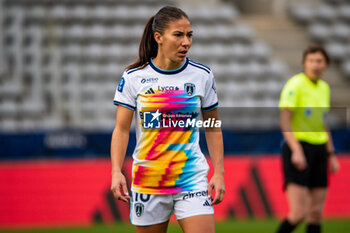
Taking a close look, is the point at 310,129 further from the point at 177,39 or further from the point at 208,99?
the point at 177,39

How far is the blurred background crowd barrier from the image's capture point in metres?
9.09

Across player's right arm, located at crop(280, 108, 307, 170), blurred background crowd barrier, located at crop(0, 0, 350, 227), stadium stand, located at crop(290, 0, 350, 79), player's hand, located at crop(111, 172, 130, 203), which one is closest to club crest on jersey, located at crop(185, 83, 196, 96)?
player's hand, located at crop(111, 172, 130, 203)

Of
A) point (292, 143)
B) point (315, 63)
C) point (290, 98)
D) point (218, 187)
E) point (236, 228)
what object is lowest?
point (236, 228)

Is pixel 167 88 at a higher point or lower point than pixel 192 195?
higher

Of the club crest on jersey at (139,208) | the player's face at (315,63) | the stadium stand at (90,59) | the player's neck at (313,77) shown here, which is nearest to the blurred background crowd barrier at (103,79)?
the stadium stand at (90,59)

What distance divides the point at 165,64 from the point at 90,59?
10314mm

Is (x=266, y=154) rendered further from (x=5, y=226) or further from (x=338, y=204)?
(x=5, y=226)

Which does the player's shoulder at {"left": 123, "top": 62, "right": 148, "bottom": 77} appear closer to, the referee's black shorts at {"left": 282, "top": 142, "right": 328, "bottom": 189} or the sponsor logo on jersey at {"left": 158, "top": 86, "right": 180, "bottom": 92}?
the sponsor logo on jersey at {"left": 158, "top": 86, "right": 180, "bottom": 92}

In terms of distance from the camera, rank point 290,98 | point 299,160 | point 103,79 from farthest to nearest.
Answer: point 103,79 < point 290,98 < point 299,160

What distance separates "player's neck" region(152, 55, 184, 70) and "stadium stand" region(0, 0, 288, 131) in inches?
314

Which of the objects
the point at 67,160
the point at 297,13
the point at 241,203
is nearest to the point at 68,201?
the point at 67,160

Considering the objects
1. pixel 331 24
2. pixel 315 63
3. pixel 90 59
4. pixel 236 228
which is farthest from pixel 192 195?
pixel 331 24

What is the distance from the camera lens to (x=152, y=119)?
3467 mm

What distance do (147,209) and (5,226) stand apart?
591cm
